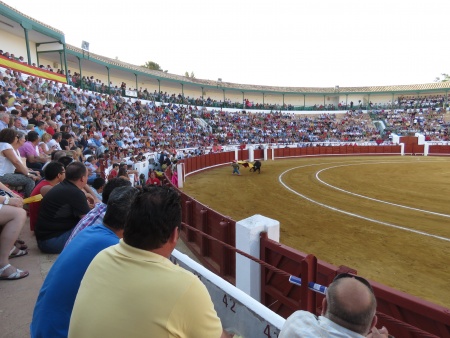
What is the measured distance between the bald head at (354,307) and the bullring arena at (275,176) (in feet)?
3.06

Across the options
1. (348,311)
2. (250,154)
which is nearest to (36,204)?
(348,311)

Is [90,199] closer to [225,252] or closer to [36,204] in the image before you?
[36,204]

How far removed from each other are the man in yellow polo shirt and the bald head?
20.0 inches

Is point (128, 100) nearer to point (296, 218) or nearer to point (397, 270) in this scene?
point (296, 218)

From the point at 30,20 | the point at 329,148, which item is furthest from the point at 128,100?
the point at 329,148

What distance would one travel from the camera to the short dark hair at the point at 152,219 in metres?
1.44

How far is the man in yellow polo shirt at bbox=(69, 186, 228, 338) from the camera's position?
121cm

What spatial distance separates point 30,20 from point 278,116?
101 ft

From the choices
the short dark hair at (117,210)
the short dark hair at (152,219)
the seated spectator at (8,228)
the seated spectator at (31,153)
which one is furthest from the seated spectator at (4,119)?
the short dark hair at (152,219)

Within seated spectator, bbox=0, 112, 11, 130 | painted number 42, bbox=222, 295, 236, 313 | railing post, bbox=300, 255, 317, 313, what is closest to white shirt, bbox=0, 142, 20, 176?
seated spectator, bbox=0, 112, 11, 130

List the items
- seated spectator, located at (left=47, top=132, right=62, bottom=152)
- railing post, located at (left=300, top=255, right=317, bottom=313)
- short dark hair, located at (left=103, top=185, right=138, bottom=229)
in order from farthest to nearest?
1. seated spectator, located at (left=47, top=132, right=62, bottom=152)
2. railing post, located at (left=300, top=255, right=317, bottom=313)
3. short dark hair, located at (left=103, top=185, right=138, bottom=229)

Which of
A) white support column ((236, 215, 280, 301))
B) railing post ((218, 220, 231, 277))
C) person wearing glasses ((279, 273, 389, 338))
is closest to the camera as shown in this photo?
person wearing glasses ((279, 273, 389, 338))

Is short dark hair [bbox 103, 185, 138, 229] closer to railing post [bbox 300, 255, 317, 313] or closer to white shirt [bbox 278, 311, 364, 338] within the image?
white shirt [bbox 278, 311, 364, 338]

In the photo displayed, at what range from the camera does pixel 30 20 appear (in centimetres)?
1958
